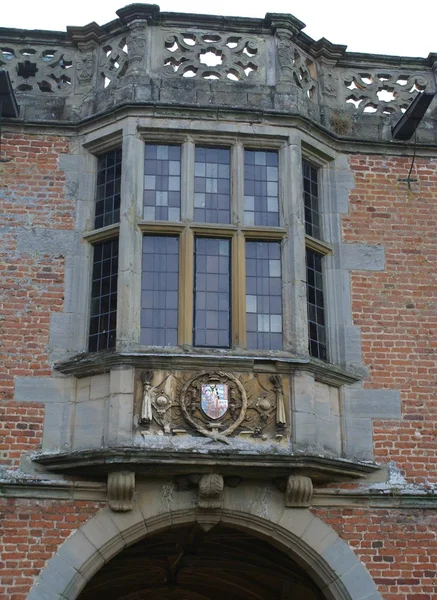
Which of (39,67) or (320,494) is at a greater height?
(39,67)

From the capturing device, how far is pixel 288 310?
37.6 ft

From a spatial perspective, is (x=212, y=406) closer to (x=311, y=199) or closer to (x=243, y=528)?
(x=243, y=528)

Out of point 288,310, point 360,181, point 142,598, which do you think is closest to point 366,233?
point 360,181

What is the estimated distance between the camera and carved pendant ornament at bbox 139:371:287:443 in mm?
10594

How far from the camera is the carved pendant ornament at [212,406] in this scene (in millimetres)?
10594

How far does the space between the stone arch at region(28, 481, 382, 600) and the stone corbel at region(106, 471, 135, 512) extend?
0.10 m

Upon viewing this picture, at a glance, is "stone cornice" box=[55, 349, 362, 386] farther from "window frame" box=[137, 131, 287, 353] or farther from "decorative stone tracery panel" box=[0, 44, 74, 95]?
"decorative stone tracery panel" box=[0, 44, 74, 95]

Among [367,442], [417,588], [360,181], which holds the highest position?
[360,181]

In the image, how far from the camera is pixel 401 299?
12.2 metres

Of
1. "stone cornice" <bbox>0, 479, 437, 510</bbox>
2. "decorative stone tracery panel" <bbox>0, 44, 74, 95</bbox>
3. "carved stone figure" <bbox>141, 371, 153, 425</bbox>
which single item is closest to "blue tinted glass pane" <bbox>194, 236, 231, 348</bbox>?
"carved stone figure" <bbox>141, 371, 153, 425</bbox>

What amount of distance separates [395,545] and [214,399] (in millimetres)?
2623

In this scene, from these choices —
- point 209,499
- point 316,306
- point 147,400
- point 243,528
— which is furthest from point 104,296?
point 243,528

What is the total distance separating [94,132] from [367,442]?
518cm

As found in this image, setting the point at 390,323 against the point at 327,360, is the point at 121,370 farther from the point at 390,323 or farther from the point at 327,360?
the point at 390,323
